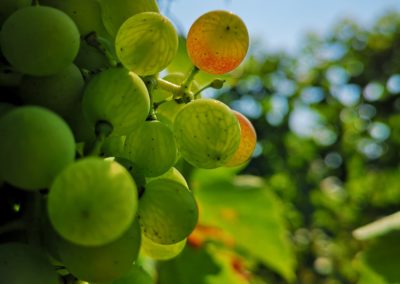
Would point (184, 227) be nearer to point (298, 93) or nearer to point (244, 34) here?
point (244, 34)

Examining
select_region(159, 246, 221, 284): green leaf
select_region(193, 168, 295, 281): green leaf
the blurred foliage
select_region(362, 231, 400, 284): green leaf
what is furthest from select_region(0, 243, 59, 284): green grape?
the blurred foliage

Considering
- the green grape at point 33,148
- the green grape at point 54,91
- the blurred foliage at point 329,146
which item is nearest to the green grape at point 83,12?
the green grape at point 54,91

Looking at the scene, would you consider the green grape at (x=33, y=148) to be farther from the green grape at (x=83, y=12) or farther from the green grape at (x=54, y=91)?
the green grape at (x=83, y=12)

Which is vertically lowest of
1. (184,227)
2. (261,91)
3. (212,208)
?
(261,91)

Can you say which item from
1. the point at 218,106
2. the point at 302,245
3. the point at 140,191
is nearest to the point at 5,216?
the point at 140,191

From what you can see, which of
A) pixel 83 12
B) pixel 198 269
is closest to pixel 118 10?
pixel 83 12

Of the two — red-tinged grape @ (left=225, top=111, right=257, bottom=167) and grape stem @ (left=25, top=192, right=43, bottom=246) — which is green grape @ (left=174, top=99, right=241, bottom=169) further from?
grape stem @ (left=25, top=192, right=43, bottom=246)

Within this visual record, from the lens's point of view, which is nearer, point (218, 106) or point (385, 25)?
point (218, 106)
